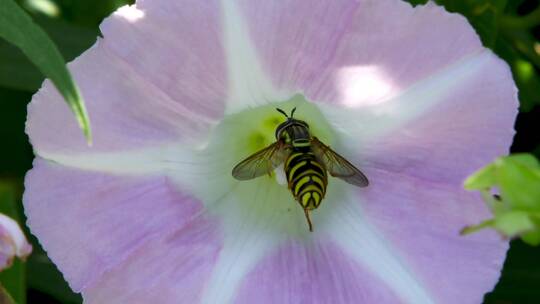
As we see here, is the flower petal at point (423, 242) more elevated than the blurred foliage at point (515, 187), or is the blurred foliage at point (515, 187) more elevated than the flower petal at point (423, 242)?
the flower petal at point (423, 242)

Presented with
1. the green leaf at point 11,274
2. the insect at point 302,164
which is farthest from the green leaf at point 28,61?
the insect at point 302,164

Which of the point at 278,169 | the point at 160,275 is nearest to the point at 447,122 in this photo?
the point at 278,169

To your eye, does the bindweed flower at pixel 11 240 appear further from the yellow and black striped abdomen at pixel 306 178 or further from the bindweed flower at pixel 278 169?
the yellow and black striped abdomen at pixel 306 178

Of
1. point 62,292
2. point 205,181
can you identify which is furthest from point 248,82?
point 62,292

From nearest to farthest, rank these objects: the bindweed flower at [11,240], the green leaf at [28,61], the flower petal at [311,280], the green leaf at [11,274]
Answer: the bindweed flower at [11,240] < the flower petal at [311,280] < the green leaf at [11,274] < the green leaf at [28,61]

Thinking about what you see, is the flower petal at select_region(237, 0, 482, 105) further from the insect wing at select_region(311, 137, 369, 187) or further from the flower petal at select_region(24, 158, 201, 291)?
the flower petal at select_region(24, 158, 201, 291)
